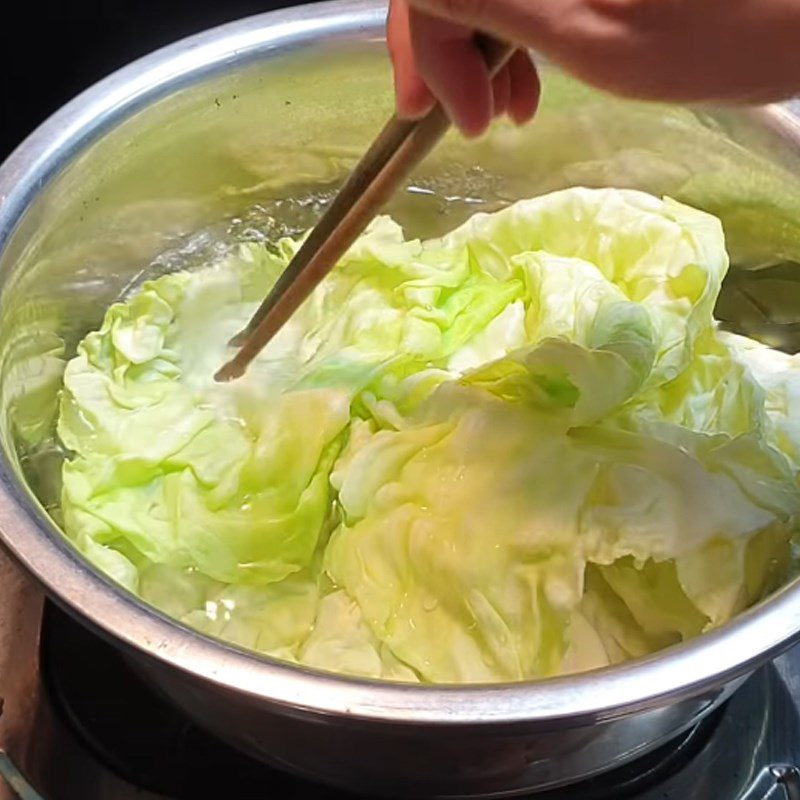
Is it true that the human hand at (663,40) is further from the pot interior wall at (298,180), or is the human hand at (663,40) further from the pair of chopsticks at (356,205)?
the pot interior wall at (298,180)

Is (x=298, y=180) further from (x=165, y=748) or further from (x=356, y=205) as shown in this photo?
(x=165, y=748)

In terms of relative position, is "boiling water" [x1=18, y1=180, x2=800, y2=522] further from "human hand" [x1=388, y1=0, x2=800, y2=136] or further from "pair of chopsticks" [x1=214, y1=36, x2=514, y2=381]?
"human hand" [x1=388, y1=0, x2=800, y2=136]

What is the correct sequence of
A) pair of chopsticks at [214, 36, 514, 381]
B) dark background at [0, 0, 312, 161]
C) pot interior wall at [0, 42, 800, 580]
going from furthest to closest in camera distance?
dark background at [0, 0, 312, 161] → pot interior wall at [0, 42, 800, 580] → pair of chopsticks at [214, 36, 514, 381]

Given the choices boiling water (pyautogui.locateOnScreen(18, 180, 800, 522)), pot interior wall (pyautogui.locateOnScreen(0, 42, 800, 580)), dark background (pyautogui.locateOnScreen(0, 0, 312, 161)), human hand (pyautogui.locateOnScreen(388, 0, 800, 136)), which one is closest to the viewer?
human hand (pyautogui.locateOnScreen(388, 0, 800, 136))

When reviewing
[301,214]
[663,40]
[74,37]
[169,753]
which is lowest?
[169,753]

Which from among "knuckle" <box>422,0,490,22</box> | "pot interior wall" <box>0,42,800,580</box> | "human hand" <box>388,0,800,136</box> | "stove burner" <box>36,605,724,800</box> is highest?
"knuckle" <box>422,0,490,22</box>

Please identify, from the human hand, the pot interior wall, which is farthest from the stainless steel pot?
the human hand

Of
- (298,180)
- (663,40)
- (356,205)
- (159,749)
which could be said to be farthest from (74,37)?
(663,40)

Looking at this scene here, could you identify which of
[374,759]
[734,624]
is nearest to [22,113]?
[374,759]

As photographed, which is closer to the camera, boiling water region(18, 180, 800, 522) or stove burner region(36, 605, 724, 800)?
stove burner region(36, 605, 724, 800)
